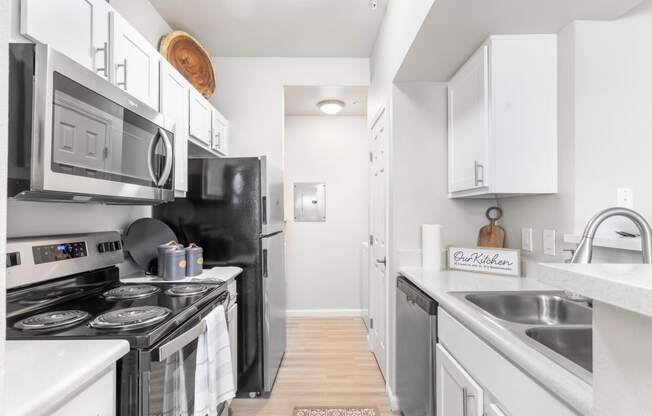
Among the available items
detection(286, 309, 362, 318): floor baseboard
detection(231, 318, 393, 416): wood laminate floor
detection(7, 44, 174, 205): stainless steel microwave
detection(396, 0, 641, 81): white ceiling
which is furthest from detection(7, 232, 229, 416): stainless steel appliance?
detection(286, 309, 362, 318): floor baseboard

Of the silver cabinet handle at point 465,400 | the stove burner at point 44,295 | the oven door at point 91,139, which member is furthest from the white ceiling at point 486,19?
the stove burner at point 44,295

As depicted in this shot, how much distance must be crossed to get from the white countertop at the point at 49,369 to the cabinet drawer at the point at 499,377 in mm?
1026

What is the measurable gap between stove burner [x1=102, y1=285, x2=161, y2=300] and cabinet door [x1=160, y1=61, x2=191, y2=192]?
1.95ft

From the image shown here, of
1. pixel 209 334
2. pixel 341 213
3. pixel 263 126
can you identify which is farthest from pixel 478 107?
pixel 341 213

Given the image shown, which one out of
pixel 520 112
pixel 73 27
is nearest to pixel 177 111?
pixel 73 27

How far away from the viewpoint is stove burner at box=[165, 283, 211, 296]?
5.36 ft

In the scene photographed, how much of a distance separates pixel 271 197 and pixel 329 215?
6.26 feet

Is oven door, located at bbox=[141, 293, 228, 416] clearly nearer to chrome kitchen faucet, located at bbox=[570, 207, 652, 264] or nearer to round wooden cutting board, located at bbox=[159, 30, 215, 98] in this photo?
chrome kitchen faucet, located at bbox=[570, 207, 652, 264]

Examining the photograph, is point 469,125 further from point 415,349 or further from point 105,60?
point 105,60

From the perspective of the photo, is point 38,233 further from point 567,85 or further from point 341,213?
point 341,213

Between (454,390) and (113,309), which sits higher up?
(113,309)

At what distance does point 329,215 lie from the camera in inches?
172

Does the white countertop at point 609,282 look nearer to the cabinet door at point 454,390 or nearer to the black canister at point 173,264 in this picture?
the cabinet door at point 454,390

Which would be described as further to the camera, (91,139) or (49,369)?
(91,139)
